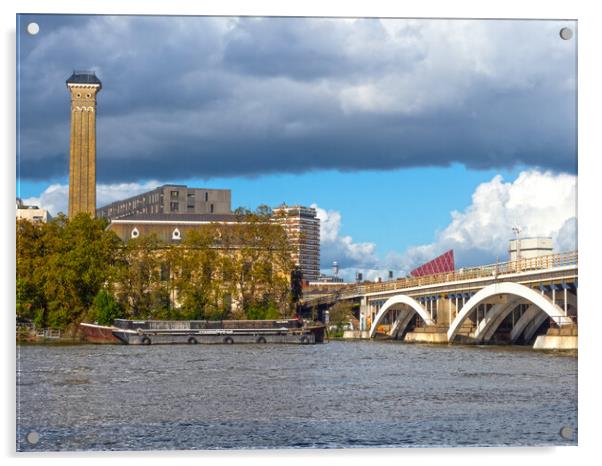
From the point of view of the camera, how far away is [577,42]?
15617 mm

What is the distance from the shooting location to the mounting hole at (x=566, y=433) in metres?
15.2

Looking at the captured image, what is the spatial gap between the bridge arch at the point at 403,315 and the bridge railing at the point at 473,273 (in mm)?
910

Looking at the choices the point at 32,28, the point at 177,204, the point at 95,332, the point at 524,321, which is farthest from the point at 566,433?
the point at 95,332

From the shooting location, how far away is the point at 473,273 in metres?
56.5

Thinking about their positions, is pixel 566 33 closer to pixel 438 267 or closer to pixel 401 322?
pixel 438 267

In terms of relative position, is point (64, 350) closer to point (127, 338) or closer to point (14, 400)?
point (127, 338)

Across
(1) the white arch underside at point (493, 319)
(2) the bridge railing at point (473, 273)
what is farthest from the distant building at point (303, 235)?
(1) the white arch underside at point (493, 319)

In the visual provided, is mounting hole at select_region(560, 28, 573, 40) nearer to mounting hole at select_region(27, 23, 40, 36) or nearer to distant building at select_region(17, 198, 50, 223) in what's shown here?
mounting hole at select_region(27, 23, 40, 36)

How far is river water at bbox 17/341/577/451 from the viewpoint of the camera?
16.8 metres

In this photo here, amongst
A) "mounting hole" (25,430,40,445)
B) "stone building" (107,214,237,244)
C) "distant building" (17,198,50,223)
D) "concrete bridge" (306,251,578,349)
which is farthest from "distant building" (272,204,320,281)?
"mounting hole" (25,430,40,445)

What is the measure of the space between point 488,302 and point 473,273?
5.98 ft

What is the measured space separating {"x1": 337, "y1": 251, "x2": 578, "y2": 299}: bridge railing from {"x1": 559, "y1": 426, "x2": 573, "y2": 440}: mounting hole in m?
12.9

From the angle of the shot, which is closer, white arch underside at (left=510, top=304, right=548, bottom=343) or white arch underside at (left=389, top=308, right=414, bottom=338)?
white arch underside at (left=510, top=304, right=548, bottom=343)

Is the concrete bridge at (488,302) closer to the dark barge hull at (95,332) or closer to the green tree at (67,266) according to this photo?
the dark barge hull at (95,332)
